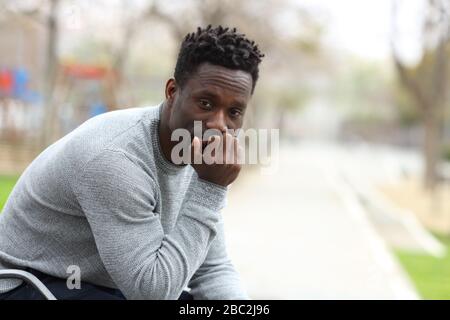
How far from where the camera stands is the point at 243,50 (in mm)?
2252

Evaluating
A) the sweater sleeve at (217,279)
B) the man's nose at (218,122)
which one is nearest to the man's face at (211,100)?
the man's nose at (218,122)

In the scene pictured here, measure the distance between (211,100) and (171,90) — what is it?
19 centimetres

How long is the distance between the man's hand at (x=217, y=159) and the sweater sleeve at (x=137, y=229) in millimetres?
32

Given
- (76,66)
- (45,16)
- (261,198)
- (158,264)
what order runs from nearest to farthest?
(158,264) < (45,16) < (261,198) < (76,66)

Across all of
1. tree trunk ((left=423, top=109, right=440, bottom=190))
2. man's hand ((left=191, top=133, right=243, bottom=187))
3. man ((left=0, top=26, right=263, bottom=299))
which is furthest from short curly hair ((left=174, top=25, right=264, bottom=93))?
tree trunk ((left=423, top=109, right=440, bottom=190))

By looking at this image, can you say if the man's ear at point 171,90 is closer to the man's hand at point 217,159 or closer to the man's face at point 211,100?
the man's face at point 211,100

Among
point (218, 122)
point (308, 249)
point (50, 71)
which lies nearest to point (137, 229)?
point (218, 122)

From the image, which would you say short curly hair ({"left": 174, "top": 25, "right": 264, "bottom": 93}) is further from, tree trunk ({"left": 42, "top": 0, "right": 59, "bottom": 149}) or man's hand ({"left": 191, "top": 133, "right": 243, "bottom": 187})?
tree trunk ({"left": 42, "top": 0, "right": 59, "bottom": 149})

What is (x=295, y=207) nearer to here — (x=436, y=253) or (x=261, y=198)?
(x=261, y=198)

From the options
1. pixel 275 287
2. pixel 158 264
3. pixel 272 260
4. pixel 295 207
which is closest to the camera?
pixel 158 264

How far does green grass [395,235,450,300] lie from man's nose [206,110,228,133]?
4872mm

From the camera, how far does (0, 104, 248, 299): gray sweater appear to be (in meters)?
2.08

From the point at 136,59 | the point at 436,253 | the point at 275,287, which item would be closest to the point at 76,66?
the point at 436,253

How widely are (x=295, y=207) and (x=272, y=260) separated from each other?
665 cm
